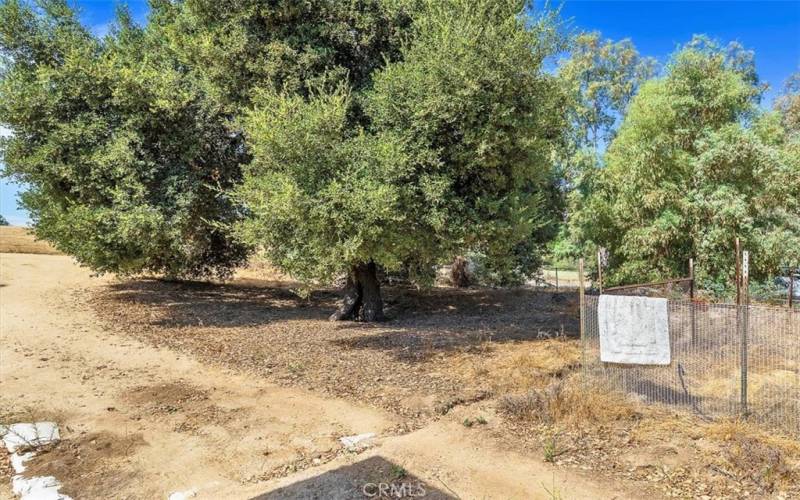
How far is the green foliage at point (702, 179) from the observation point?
11047mm

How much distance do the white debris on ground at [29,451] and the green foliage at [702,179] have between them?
12.3 meters

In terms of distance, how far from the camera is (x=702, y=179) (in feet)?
37.9

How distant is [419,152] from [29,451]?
6.65m

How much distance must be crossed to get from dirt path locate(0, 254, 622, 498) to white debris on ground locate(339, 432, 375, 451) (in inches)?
3.8

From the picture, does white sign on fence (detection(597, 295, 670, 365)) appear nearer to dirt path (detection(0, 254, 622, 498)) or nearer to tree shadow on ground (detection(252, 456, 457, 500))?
dirt path (detection(0, 254, 622, 498))

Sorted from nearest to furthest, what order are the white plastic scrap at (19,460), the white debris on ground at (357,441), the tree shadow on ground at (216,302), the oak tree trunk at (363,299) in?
1. the white plastic scrap at (19,460)
2. the white debris on ground at (357,441)
3. the tree shadow on ground at (216,302)
4. the oak tree trunk at (363,299)

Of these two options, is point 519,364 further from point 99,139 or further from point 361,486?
point 99,139

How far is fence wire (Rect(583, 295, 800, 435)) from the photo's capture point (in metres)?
5.51

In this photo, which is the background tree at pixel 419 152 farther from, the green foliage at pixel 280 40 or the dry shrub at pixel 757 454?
the dry shrub at pixel 757 454

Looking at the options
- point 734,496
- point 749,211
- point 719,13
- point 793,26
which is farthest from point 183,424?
point 793,26

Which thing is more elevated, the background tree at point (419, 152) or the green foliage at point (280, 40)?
the green foliage at point (280, 40)

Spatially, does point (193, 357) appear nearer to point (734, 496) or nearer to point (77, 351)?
point (77, 351)

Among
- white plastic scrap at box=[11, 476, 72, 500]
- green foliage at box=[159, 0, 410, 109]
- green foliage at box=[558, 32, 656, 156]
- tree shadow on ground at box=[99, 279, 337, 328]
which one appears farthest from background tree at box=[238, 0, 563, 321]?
green foliage at box=[558, 32, 656, 156]

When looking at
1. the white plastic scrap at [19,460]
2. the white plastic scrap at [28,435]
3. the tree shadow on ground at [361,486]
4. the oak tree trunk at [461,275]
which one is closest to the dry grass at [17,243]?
the oak tree trunk at [461,275]
